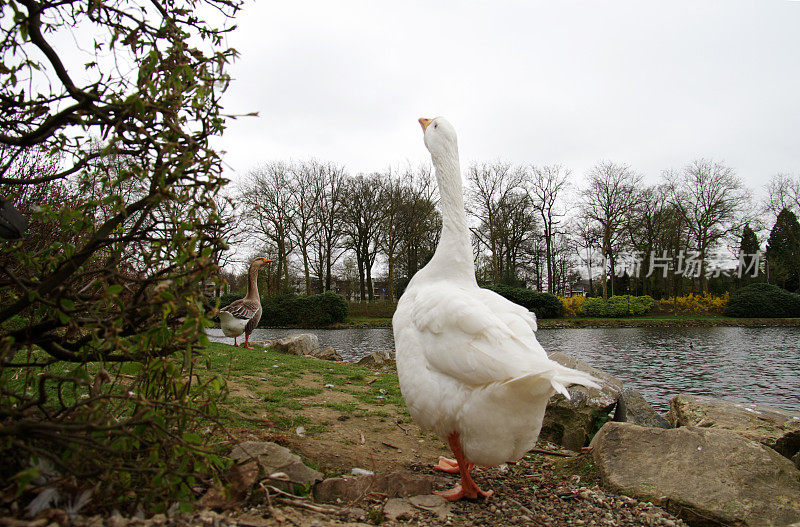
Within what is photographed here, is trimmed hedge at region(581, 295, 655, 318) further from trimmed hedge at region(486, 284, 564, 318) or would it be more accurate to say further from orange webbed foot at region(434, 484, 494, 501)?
orange webbed foot at region(434, 484, 494, 501)

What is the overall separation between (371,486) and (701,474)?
9.27 feet

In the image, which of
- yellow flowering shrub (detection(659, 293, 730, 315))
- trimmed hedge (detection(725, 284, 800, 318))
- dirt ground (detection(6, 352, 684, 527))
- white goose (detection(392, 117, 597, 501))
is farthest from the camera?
yellow flowering shrub (detection(659, 293, 730, 315))

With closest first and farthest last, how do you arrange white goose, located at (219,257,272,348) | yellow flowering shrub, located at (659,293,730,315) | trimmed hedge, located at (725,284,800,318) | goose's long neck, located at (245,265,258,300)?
white goose, located at (219,257,272,348) → goose's long neck, located at (245,265,258,300) → trimmed hedge, located at (725,284,800,318) → yellow flowering shrub, located at (659,293,730,315)

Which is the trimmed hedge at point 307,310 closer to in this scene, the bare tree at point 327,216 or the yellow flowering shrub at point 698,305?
the bare tree at point 327,216

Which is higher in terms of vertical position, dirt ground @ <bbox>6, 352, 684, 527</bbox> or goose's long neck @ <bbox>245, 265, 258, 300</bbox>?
goose's long neck @ <bbox>245, 265, 258, 300</bbox>

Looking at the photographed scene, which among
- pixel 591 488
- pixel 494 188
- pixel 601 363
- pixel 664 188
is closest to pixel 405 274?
pixel 494 188

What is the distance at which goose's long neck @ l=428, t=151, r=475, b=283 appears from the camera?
4.10 m

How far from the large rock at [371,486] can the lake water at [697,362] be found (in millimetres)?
6769

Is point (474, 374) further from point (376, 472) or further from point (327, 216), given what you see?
point (327, 216)

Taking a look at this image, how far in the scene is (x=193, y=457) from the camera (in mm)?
1961

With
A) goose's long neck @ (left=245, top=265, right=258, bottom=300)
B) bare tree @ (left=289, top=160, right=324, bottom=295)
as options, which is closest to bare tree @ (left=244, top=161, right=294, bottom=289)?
bare tree @ (left=289, top=160, right=324, bottom=295)

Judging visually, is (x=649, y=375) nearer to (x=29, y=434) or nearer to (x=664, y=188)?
(x=29, y=434)

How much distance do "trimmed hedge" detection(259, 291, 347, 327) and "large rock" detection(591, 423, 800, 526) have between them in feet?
90.0

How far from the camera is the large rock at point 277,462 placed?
2.95 meters
